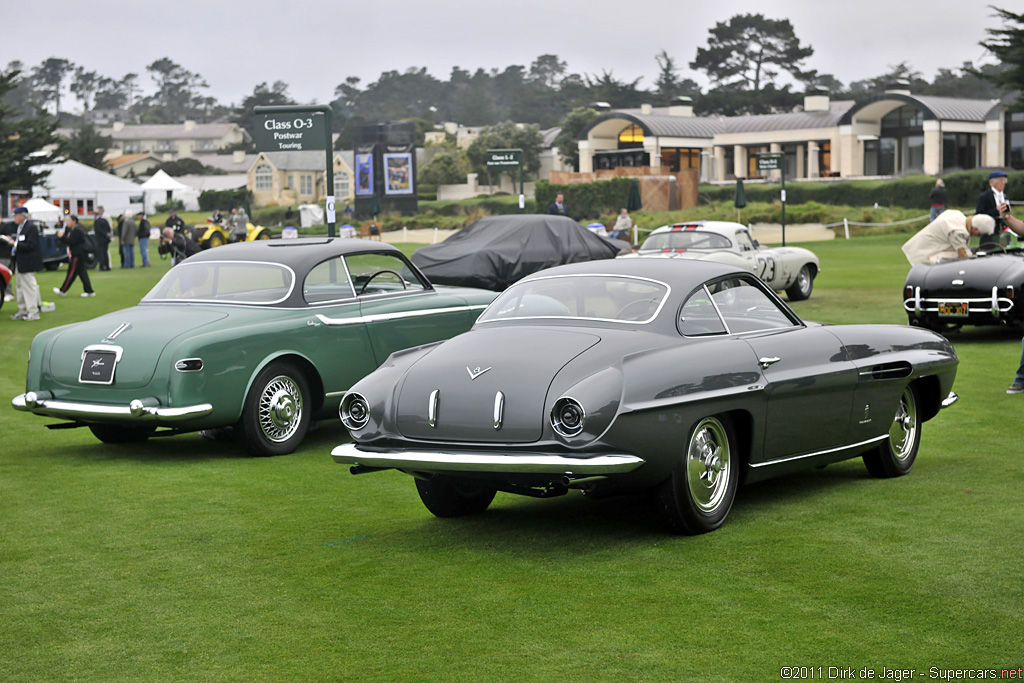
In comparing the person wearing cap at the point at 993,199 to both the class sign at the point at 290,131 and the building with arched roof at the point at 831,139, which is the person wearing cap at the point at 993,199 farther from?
the building with arched roof at the point at 831,139

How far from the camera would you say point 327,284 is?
10.2 m

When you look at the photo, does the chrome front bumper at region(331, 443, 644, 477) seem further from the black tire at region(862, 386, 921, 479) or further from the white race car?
the white race car

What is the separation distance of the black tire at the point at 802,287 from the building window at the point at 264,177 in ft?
300

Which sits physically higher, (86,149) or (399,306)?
(86,149)

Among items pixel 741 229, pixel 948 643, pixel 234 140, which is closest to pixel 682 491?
pixel 948 643

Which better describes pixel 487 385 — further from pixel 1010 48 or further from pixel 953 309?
pixel 1010 48

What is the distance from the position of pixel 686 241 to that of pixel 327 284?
38.7ft

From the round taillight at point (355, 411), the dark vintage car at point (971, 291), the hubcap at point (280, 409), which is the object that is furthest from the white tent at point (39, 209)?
the round taillight at point (355, 411)

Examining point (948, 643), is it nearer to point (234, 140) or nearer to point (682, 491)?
point (682, 491)

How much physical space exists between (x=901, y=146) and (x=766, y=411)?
225 feet

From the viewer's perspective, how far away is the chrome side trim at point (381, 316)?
32.3 ft

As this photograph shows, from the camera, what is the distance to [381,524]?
22.6ft

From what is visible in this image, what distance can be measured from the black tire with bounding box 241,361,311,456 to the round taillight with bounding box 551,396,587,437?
157 inches

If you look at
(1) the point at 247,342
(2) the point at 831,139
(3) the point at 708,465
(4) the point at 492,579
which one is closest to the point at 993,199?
(1) the point at 247,342
